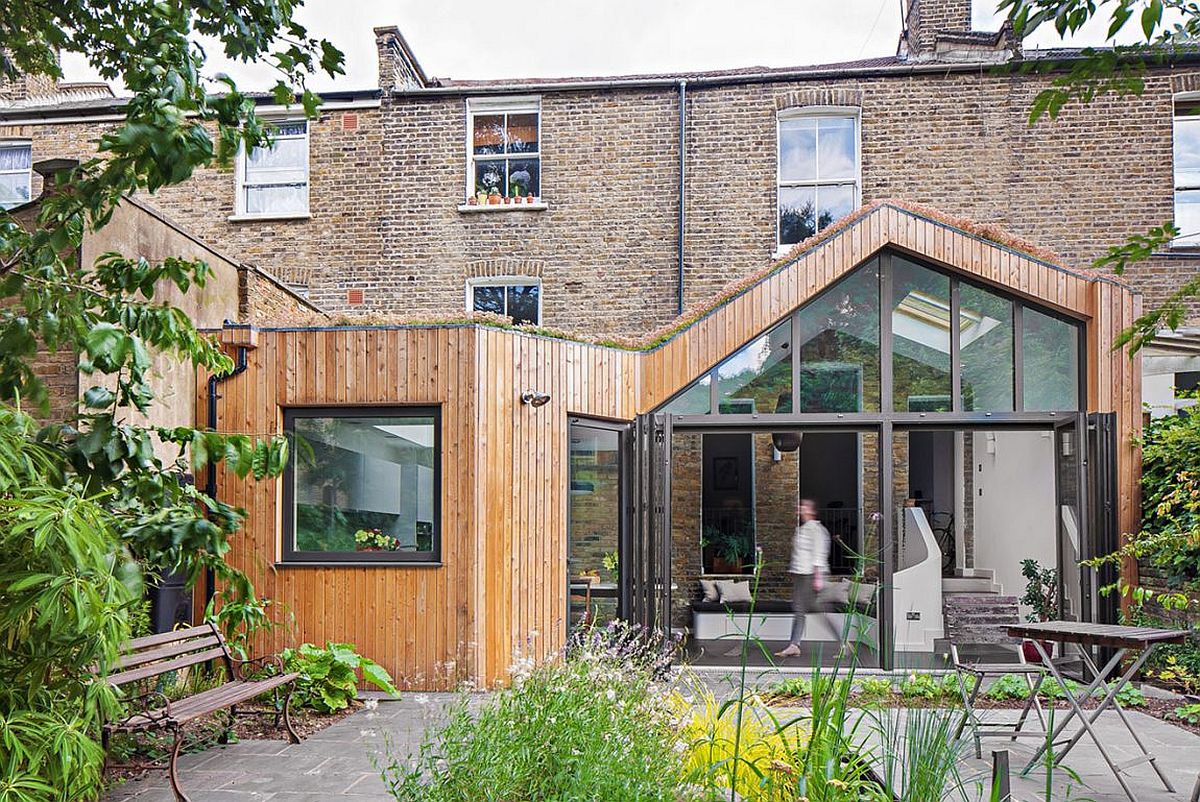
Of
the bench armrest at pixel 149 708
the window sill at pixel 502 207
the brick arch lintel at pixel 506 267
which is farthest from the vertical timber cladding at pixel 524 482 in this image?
the window sill at pixel 502 207

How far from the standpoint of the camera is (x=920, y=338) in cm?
977

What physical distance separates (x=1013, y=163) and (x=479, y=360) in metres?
8.22

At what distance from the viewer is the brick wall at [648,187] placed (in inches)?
518

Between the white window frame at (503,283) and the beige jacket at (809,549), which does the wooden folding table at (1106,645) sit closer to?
the beige jacket at (809,549)

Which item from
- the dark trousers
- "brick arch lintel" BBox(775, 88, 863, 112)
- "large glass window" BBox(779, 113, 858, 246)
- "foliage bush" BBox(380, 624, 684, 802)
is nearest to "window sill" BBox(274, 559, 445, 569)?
the dark trousers

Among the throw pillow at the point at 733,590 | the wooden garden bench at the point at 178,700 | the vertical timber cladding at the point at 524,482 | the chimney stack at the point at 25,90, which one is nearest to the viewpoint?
the wooden garden bench at the point at 178,700

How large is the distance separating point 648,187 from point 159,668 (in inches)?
372

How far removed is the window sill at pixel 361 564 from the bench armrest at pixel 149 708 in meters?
1.85

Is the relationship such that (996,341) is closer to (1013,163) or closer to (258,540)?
(1013,163)

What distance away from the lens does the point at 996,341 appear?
977 cm

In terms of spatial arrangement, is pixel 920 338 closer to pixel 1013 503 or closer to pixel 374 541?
pixel 374 541

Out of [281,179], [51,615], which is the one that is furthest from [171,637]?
[281,179]

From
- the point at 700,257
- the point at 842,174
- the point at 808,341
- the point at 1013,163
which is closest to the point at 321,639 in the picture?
the point at 808,341

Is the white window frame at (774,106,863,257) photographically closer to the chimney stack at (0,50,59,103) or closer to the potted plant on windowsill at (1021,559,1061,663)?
the potted plant on windowsill at (1021,559,1061,663)
